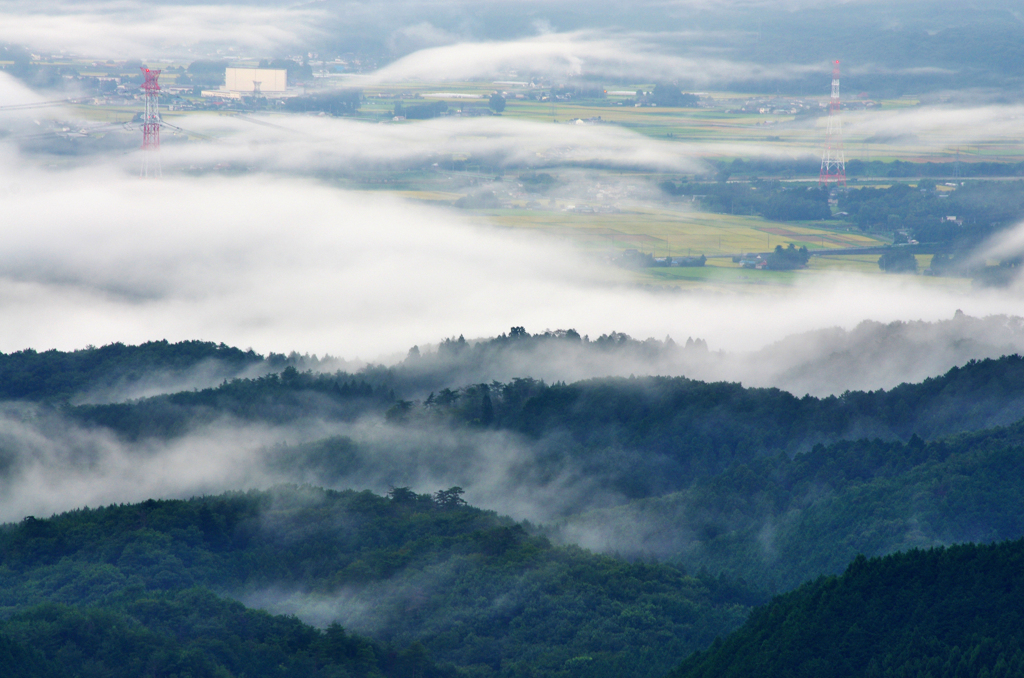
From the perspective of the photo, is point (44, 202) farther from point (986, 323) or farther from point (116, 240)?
point (986, 323)

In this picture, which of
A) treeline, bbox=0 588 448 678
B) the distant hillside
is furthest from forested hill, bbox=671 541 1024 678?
the distant hillside

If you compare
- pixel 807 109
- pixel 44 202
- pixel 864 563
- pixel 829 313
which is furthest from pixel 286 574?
pixel 807 109

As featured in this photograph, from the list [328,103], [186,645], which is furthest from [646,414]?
[328,103]

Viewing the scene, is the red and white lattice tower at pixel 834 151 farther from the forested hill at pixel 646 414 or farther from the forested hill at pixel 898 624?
the forested hill at pixel 898 624

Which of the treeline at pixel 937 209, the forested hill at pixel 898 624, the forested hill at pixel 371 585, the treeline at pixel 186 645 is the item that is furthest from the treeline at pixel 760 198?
the forested hill at pixel 898 624

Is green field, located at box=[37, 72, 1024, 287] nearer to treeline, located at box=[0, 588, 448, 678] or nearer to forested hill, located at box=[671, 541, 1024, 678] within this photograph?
treeline, located at box=[0, 588, 448, 678]

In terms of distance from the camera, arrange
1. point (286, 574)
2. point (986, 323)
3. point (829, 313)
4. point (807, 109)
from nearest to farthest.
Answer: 1. point (286, 574)
2. point (986, 323)
3. point (829, 313)
4. point (807, 109)
